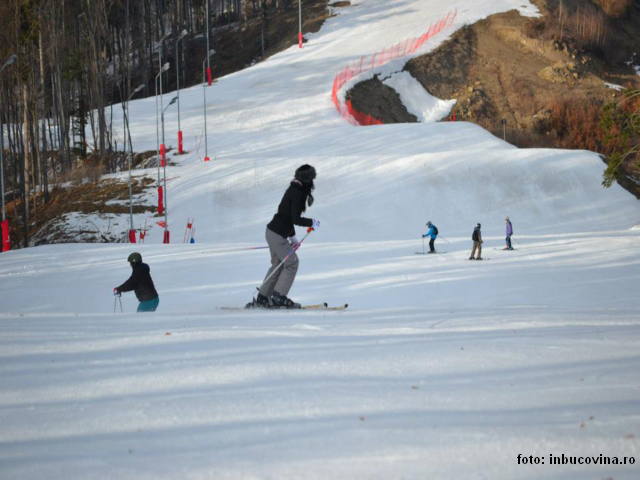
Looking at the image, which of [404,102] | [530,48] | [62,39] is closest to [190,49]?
[62,39]

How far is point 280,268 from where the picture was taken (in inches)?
375

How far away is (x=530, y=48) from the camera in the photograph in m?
53.0

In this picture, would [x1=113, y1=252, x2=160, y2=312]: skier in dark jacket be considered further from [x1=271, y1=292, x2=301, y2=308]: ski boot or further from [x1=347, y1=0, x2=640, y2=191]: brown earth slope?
[x1=347, y1=0, x2=640, y2=191]: brown earth slope

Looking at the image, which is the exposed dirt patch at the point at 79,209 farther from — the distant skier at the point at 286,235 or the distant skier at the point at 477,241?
the distant skier at the point at 286,235

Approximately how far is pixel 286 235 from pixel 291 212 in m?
0.43

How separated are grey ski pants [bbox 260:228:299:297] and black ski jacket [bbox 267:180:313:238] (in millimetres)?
114

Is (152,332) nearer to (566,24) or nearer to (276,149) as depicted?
(276,149)

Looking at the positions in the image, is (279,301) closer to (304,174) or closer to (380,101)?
(304,174)

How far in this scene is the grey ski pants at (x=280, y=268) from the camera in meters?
9.34

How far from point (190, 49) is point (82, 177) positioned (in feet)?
147

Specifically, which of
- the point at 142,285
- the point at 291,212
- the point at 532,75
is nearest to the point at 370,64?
the point at 532,75

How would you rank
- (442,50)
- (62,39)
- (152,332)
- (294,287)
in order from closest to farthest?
(152,332) → (294,287) → (62,39) → (442,50)

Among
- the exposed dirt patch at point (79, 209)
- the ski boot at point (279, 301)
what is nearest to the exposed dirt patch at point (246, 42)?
the exposed dirt patch at point (79, 209)

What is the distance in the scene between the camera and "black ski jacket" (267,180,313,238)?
900cm
